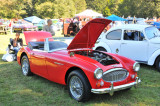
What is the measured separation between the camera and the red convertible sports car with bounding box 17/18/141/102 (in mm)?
3707

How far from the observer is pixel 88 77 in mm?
3674

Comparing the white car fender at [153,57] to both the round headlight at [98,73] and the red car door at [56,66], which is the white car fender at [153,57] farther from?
the red car door at [56,66]

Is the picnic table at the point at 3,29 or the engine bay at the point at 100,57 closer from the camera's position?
the engine bay at the point at 100,57

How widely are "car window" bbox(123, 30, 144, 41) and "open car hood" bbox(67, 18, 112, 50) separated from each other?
2.36 meters

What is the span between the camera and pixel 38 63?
5.15 metres

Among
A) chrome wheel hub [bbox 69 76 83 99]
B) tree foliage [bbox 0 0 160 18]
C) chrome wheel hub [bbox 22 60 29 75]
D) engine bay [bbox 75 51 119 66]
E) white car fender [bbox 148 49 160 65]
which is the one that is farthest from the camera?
tree foliage [bbox 0 0 160 18]

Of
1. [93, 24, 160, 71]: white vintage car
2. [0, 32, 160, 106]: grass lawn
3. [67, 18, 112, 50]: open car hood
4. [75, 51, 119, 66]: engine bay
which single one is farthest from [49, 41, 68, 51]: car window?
[93, 24, 160, 71]: white vintage car

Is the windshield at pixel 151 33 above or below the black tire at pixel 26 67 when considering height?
above

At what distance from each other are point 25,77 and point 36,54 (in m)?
1.03

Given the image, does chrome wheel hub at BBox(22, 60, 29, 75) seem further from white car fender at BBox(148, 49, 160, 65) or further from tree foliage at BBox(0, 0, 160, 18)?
tree foliage at BBox(0, 0, 160, 18)

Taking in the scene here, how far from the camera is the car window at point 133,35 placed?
22.3 feet

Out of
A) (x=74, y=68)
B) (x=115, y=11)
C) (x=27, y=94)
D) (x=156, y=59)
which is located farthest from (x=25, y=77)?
(x=115, y=11)

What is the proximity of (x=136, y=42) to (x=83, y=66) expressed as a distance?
373 centimetres

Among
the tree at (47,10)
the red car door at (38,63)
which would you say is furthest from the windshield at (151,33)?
the tree at (47,10)
